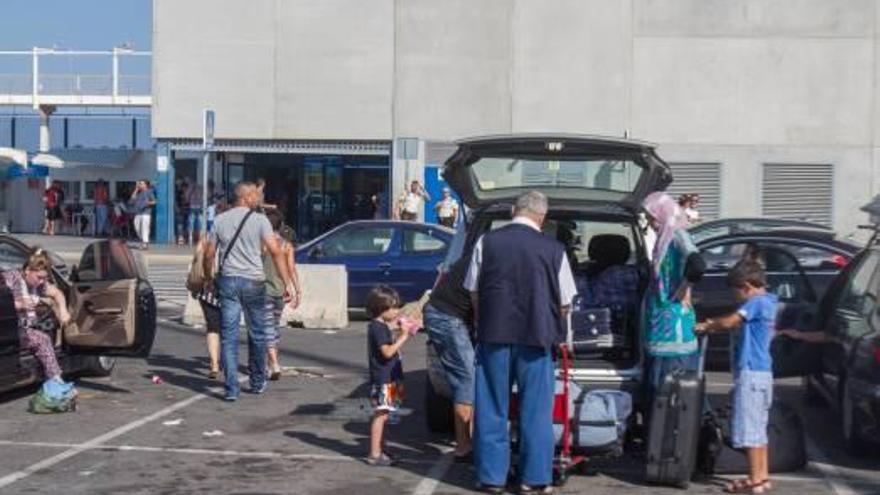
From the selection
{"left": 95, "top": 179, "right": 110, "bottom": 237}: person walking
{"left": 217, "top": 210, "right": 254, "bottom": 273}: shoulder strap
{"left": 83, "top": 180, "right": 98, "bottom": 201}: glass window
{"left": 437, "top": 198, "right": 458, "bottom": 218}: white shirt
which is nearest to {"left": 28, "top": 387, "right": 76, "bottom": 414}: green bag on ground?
{"left": 217, "top": 210, "right": 254, "bottom": 273}: shoulder strap

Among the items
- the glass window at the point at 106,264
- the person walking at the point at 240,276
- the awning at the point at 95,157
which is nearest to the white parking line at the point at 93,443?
the person walking at the point at 240,276

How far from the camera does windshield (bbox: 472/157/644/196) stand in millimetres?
9945

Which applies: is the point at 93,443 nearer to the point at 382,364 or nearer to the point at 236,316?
the point at 236,316

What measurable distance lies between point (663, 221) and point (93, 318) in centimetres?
530

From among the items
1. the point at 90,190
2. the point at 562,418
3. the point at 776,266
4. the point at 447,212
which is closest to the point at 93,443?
the point at 562,418

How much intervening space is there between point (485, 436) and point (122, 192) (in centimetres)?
3993

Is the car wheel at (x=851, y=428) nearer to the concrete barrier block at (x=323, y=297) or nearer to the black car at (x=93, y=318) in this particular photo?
the black car at (x=93, y=318)

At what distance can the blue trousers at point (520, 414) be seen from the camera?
8.43m

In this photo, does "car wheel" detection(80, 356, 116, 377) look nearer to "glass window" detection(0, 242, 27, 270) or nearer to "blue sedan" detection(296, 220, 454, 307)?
"glass window" detection(0, 242, 27, 270)

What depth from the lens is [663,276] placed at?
29.5 feet

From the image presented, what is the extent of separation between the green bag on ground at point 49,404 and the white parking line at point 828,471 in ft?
19.0

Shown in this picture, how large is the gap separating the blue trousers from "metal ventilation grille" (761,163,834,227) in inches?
987

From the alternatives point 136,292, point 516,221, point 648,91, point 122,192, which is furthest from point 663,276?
point 122,192

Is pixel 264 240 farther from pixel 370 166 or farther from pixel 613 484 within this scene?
pixel 370 166
